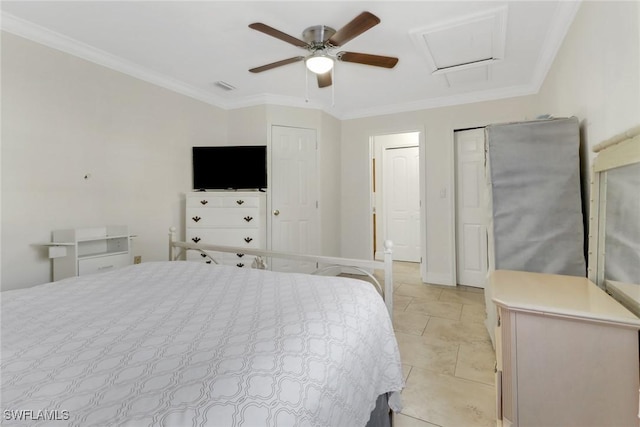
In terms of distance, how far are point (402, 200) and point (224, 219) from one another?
139 inches

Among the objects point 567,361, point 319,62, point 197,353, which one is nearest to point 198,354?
point 197,353

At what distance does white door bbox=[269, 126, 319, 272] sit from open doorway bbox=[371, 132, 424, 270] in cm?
177

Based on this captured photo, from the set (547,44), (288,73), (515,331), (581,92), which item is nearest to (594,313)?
(515,331)

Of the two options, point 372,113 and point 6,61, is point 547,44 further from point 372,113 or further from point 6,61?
point 6,61

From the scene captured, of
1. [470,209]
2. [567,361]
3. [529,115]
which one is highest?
[529,115]

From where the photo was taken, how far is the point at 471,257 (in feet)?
12.4

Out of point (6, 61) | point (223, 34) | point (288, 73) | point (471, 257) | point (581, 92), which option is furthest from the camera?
point (471, 257)

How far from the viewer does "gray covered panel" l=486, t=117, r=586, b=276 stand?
5.77 feet

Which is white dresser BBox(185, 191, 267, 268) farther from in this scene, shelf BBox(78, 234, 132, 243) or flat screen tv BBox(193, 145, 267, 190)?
shelf BBox(78, 234, 132, 243)

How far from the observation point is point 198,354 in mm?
830

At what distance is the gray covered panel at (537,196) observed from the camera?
1760 millimetres

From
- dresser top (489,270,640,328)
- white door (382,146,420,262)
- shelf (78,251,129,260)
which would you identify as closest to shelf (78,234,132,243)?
shelf (78,251,129,260)

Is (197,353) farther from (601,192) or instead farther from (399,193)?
(399,193)

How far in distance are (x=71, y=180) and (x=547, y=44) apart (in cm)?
423
